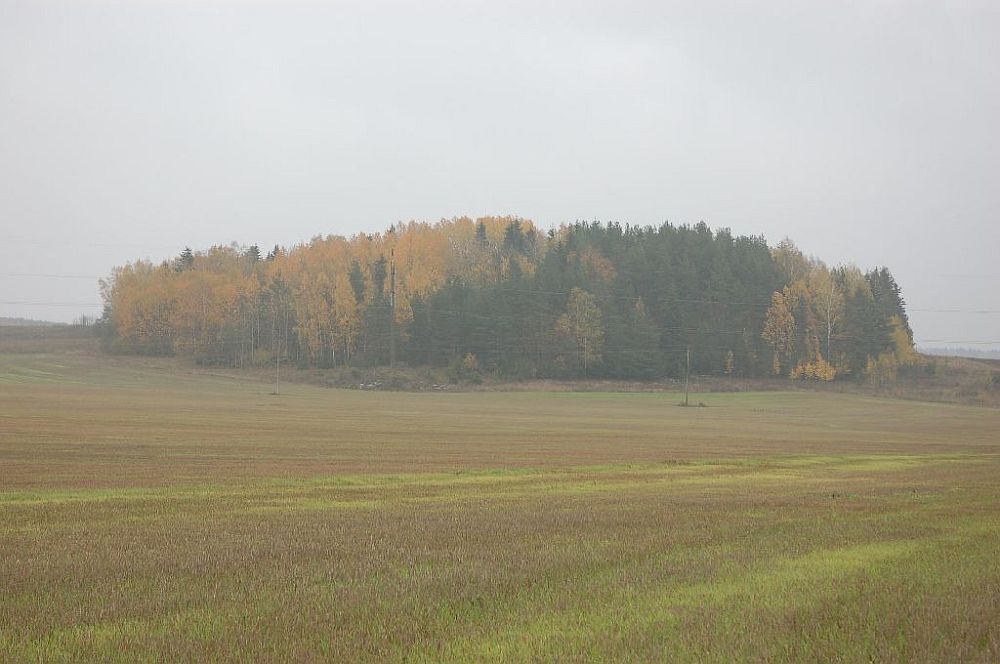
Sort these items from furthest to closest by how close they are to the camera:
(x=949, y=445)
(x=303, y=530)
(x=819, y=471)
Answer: (x=949, y=445) < (x=819, y=471) < (x=303, y=530)

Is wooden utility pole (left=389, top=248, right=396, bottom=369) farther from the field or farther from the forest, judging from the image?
the field

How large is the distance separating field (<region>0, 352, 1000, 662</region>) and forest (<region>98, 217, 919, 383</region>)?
3677 inches

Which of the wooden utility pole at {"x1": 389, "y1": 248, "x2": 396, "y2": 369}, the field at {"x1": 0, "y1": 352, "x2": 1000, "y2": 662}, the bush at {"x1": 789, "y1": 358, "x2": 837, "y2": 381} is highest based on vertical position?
the wooden utility pole at {"x1": 389, "y1": 248, "x2": 396, "y2": 369}

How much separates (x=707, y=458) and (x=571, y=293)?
96.0 metres

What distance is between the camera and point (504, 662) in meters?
7.19

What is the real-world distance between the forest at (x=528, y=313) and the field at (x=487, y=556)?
93.4 metres

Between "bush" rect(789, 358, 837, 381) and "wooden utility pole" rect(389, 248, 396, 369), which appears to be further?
"bush" rect(789, 358, 837, 381)

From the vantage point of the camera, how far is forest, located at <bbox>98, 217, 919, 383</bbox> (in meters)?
128

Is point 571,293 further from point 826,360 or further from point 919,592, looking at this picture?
point 919,592

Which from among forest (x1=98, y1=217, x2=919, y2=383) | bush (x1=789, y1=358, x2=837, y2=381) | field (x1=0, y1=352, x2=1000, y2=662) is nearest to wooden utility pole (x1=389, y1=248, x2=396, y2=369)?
Answer: forest (x1=98, y1=217, x2=919, y2=383)

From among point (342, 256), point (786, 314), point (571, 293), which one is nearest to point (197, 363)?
point (342, 256)

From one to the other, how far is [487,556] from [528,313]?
116804mm

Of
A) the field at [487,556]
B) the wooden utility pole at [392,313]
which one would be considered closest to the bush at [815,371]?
the wooden utility pole at [392,313]

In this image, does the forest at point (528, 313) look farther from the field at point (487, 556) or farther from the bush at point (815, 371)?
the field at point (487, 556)
